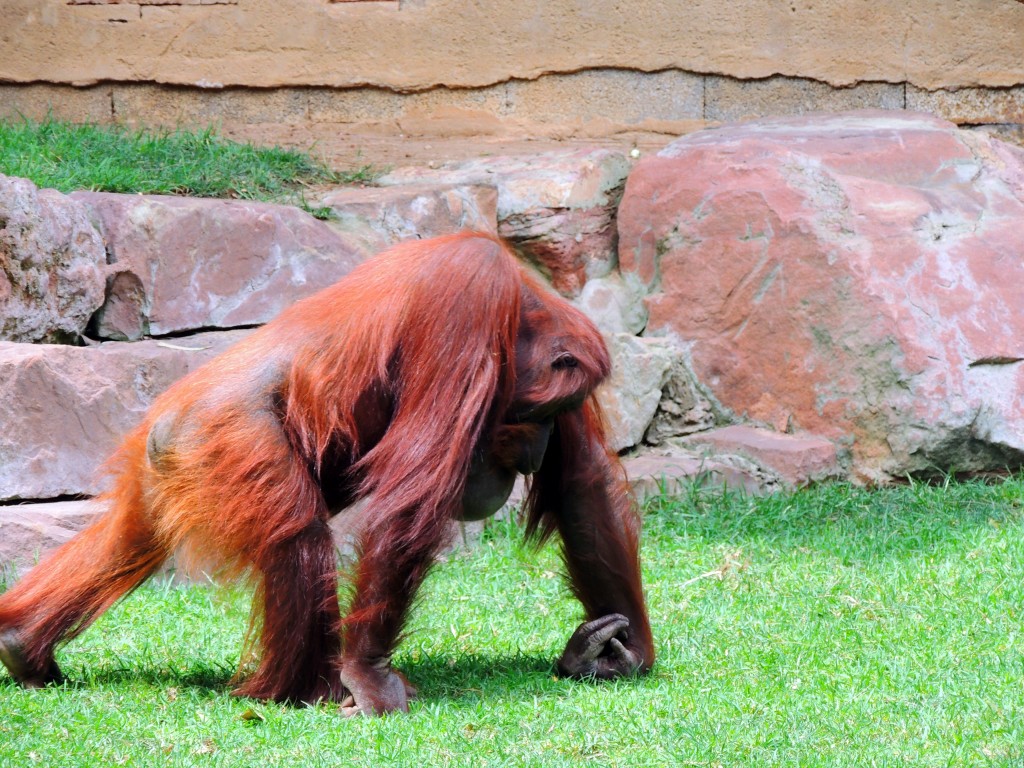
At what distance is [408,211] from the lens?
545 centimetres

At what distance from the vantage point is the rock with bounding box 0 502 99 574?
12.8ft

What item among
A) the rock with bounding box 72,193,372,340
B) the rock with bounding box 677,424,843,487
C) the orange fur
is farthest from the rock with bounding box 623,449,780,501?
the orange fur

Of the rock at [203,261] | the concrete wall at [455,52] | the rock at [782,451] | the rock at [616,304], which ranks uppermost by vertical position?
the concrete wall at [455,52]

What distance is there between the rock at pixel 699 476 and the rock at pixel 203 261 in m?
1.42

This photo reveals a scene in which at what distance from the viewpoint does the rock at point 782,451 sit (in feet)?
16.8

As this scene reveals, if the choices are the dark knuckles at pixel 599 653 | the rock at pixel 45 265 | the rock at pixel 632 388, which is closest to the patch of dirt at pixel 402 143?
the rock at pixel 632 388

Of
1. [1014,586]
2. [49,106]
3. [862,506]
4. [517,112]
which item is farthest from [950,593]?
[49,106]

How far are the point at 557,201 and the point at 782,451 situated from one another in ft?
4.90

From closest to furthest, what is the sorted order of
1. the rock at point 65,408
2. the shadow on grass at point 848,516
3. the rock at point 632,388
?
the rock at point 65,408, the shadow on grass at point 848,516, the rock at point 632,388

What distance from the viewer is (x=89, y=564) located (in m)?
3.21

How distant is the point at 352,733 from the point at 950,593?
2.00 meters

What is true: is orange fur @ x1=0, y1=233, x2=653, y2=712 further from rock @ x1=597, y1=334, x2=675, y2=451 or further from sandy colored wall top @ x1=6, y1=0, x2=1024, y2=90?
sandy colored wall top @ x1=6, y1=0, x2=1024, y2=90

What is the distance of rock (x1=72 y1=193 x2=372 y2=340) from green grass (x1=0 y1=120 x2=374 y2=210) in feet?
1.10

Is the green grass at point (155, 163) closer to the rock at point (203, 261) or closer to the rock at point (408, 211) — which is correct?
the rock at point (408, 211)
